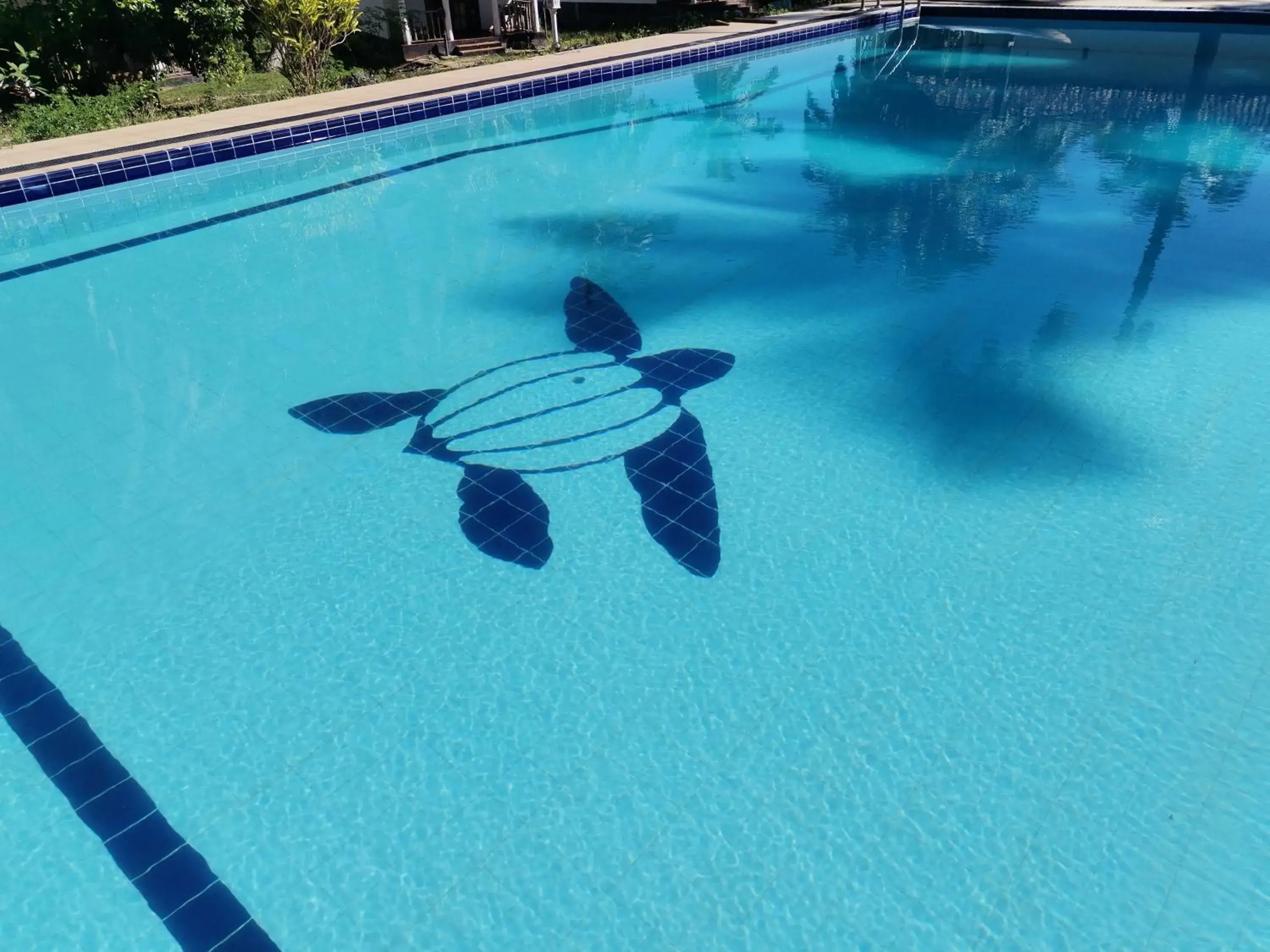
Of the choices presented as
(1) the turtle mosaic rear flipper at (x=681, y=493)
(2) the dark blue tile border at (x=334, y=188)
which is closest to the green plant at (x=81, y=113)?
(2) the dark blue tile border at (x=334, y=188)

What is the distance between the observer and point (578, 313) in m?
5.21

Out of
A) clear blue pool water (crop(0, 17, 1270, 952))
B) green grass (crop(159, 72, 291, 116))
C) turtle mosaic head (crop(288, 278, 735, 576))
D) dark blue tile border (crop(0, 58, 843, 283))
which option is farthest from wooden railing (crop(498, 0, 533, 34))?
turtle mosaic head (crop(288, 278, 735, 576))

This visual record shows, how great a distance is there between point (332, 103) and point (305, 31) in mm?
1169

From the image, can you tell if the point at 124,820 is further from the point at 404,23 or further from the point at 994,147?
the point at 404,23

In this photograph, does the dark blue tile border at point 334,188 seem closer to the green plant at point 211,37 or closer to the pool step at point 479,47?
the green plant at point 211,37

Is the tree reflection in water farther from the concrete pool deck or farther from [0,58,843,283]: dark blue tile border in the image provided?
the concrete pool deck

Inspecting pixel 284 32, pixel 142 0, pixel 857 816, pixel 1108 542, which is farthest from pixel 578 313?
pixel 142 0

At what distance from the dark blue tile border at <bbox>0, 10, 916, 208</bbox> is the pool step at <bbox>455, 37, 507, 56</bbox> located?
2.75 metres

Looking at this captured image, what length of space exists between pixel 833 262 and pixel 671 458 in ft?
8.87

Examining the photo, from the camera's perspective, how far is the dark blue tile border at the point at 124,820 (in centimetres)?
217

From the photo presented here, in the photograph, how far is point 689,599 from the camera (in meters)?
3.09

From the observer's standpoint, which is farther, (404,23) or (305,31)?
(404,23)

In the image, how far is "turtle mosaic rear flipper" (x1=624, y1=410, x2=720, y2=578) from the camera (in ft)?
10.8

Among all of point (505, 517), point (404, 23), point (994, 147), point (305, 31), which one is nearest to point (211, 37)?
point (305, 31)
